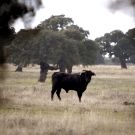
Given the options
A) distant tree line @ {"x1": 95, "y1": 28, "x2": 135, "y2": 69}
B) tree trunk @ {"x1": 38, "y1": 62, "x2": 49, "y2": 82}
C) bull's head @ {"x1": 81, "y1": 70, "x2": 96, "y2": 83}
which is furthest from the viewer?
distant tree line @ {"x1": 95, "y1": 28, "x2": 135, "y2": 69}

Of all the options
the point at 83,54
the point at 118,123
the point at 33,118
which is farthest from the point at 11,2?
the point at 83,54

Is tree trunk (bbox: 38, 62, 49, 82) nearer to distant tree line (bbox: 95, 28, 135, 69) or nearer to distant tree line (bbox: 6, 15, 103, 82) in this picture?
distant tree line (bbox: 6, 15, 103, 82)

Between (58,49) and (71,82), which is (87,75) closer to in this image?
(71,82)

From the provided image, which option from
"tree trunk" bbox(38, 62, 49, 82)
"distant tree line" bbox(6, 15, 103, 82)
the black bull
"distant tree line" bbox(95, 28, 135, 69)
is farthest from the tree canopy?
"distant tree line" bbox(95, 28, 135, 69)

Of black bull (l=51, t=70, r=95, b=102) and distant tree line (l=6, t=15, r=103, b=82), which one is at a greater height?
distant tree line (l=6, t=15, r=103, b=82)

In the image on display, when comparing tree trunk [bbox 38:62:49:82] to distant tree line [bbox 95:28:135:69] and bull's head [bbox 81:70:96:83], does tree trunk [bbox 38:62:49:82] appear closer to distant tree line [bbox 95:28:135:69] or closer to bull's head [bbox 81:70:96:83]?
bull's head [bbox 81:70:96:83]

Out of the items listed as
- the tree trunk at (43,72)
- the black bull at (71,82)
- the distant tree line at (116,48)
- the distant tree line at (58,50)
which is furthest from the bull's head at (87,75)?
the distant tree line at (116,48)

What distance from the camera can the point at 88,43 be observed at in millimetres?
54781

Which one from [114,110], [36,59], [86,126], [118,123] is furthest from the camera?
[36,59]

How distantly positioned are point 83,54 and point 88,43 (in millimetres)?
2057

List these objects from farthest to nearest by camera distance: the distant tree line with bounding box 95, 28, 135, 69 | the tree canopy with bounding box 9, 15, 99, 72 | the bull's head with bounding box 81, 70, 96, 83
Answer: the distant tree line with bounding box 95, 28, 135, 69 → the tree canopy with bounding box 9, 15, 99, 72 → the bull's head with bounding box 81, 70, 96, 83

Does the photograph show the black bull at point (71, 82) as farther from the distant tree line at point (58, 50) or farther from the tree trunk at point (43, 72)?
the distant tree line at point (58, 50)

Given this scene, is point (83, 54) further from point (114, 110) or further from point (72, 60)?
point (114, 110)

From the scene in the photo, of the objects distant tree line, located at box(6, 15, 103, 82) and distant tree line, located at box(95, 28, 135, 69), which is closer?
distant tree line, located at box(6, 15, 103, 82)
